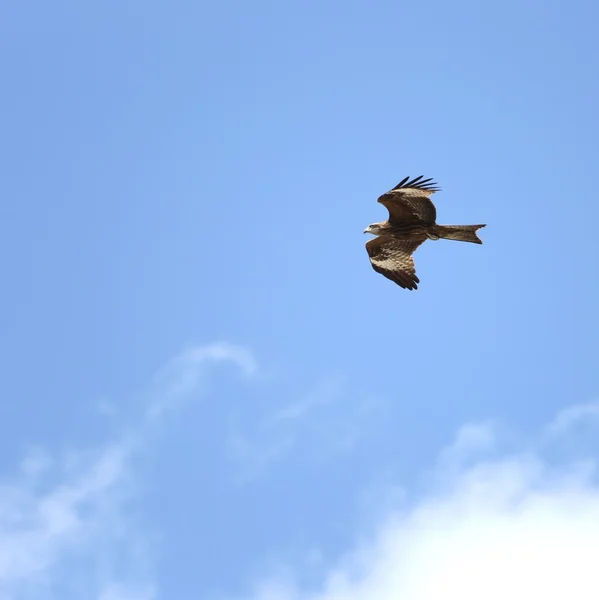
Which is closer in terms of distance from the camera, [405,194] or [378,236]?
[405,194]

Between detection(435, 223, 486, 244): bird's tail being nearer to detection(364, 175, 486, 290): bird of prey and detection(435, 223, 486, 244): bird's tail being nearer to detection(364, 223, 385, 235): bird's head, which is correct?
detection(364, 175, 486, 290): bird of prey

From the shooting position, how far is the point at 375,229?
61.6ft

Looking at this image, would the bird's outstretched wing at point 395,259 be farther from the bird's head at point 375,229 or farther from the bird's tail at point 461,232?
the bird's tail at point 461,232

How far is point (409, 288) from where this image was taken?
18516 mm

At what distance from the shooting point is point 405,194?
698 inches

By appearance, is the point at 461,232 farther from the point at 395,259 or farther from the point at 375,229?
the point at 375,229

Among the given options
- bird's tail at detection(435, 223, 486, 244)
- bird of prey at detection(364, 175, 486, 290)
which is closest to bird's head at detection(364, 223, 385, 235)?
bird of prey at detection(364, 175, 486, 290)

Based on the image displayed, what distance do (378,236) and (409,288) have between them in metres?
1.33

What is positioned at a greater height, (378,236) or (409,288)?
(378,236)

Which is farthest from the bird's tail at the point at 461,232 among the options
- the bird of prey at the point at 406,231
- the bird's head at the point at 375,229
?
the bird's head at the point at 375,229

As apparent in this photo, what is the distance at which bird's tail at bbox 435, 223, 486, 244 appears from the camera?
1775 cm

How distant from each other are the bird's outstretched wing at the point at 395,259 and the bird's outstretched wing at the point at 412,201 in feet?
2.04

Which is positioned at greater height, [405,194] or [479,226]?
[405,194]

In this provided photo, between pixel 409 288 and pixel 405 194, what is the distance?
206 cm
